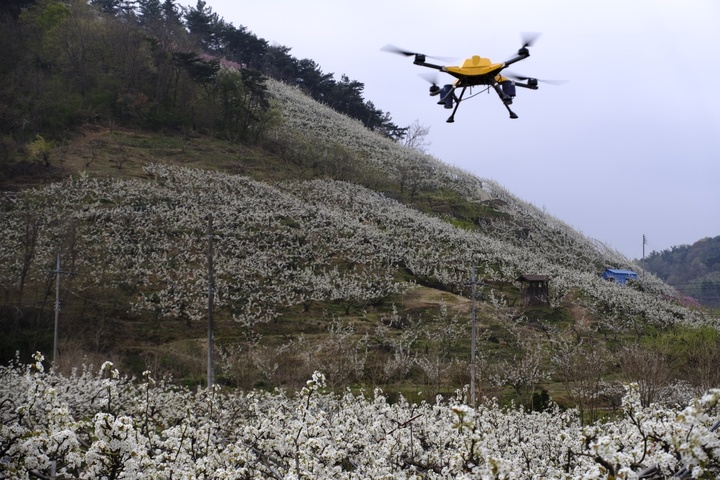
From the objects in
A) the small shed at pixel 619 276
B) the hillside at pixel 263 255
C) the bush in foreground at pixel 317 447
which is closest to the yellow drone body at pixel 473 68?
the bush in foreground at pixel 317 447

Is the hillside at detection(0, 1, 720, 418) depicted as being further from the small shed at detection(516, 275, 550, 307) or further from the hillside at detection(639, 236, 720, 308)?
the hillside at detection(639, 236, 720, 308)

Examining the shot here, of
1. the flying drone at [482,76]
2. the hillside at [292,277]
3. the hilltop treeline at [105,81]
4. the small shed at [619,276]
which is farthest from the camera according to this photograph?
the small shed at [619,276]

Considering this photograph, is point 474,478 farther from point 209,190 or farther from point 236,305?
point 209,190

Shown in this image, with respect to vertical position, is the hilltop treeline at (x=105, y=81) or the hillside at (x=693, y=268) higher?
the hilltop treeline at (x=105, y=81)

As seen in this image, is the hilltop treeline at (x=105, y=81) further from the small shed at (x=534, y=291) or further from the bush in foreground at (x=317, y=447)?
the bush in foreground at (x=317, y=447)

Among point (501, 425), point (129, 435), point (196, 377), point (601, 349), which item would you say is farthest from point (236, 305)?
point (129, 435)
